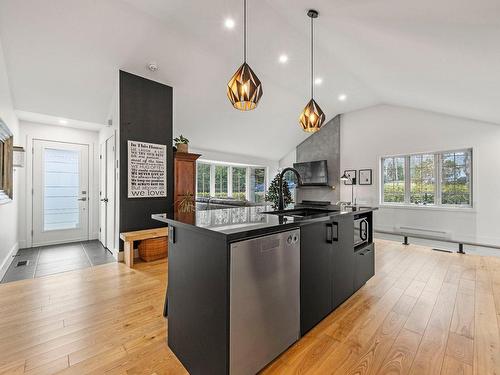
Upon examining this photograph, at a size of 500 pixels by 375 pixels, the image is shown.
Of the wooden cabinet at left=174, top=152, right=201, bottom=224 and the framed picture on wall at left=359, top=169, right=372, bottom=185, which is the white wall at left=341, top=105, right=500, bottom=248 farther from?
the wooden cabinet at left=174, top=152, right=201, bottom=224

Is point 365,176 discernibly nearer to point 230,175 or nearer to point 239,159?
point 239,159

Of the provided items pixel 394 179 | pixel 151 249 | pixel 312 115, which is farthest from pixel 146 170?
pixel 394 179

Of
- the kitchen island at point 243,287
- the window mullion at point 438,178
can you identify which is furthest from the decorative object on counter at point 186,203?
the window mullion at point 438,178

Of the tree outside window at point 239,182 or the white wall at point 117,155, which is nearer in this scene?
the white wall at point 117,155

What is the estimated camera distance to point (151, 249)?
11.7ft

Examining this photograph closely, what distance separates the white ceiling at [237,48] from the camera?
2.29m

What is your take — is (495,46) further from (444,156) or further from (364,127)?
(364,127)

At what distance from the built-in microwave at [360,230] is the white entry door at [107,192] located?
11.9ft

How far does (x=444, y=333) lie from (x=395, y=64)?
333 cm

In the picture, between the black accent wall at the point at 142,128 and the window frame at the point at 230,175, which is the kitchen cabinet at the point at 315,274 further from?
the window frame at the point at 230,175

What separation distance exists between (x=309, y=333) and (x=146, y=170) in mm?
3230

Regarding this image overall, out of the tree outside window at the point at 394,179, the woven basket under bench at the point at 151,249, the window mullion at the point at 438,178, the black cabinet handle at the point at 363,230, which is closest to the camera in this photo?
the black cabinet handle at the point at 363,230

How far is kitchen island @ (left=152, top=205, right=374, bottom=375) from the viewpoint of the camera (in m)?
1.18

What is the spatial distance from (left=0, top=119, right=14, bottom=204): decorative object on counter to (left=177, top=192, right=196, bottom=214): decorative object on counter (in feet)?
7.05
